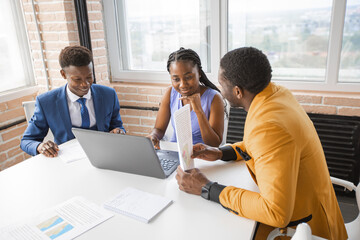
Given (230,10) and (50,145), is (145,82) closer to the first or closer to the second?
(230,10)

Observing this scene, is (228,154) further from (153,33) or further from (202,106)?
(153,33)

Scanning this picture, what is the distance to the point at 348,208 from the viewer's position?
2303mm

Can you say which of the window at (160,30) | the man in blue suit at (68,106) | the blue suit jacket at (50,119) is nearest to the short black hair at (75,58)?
the man in blue suit at (68,106)

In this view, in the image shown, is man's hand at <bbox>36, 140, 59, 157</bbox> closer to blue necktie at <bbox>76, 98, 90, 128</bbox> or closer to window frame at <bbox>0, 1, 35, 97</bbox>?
blue necktie at <bbox>76, 98, 90, 128</bbox>

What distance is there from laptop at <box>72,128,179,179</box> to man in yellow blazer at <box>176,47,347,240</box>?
0.13m

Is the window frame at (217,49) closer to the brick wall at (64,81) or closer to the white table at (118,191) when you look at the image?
the brick wall at (64,81)

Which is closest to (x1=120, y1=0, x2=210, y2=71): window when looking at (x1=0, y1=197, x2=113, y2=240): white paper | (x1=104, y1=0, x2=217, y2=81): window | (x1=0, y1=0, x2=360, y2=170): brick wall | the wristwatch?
(x1=104, y1=0, x2=217, y2=81): window

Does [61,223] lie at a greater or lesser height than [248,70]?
lesser

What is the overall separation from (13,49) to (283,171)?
8.74 feet

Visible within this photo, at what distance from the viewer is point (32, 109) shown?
210 cm

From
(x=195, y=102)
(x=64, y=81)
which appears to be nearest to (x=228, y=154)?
(x=195, y=102)

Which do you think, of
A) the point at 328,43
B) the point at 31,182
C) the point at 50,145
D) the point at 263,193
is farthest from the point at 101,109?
the point at 328,43

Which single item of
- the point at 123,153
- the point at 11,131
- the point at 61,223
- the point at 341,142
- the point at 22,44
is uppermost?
the point at 22,44

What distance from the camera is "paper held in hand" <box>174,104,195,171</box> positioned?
118cm
